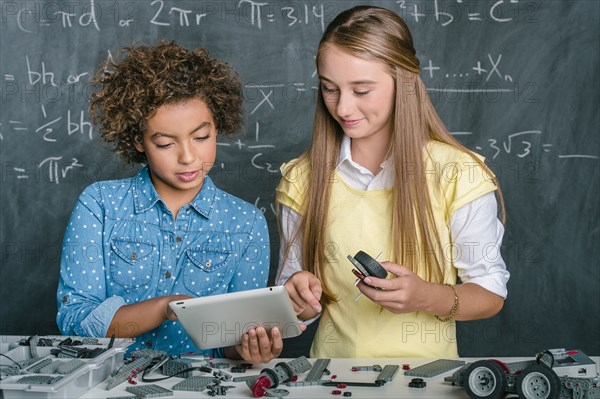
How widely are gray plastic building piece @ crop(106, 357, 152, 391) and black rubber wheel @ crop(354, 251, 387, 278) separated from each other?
0.47 meters

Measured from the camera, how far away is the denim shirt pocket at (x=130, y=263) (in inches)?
82.6

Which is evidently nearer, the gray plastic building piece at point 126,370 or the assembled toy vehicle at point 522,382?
the assembled toy vehicle at point 522,382

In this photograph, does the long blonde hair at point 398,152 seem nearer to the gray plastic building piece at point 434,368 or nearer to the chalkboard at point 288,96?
the gray plastic building piece at point 434,368

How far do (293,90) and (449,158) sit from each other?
115cm

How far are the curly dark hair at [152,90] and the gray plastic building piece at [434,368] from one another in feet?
2.83

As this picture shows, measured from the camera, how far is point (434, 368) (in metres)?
1.72

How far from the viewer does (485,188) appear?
2020 mm

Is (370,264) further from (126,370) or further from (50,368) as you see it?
(50,368)

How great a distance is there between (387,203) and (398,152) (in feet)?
0.43

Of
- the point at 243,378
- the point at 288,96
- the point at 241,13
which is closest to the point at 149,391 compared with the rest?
the point at 243,378

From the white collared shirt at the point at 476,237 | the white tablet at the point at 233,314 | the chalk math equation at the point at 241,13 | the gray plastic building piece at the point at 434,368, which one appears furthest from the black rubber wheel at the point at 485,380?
the chalk math equation at the point at 241,13

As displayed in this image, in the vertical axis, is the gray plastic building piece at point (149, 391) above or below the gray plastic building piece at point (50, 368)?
below

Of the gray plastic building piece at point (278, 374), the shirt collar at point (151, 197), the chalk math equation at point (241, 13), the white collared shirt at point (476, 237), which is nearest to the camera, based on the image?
the gray plastic building piece at point (278, 374)

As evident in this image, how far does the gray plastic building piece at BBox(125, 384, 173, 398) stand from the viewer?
1.55 meters
